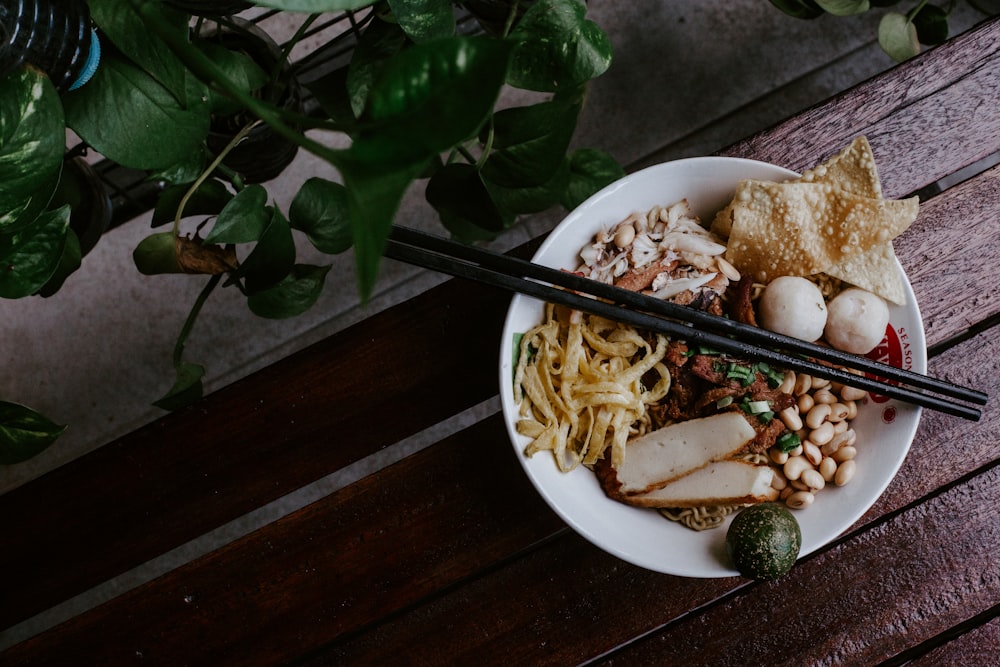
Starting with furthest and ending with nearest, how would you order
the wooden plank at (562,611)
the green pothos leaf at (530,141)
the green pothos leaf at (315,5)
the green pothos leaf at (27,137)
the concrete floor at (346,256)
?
1. the concrete floor at (346,256)
2. the wooden plank at (562,611)
3. the green pothos leaf at (530,141)
4. the green pothos leaf at (27,137)
5. the green pothos leaf at (315,5)

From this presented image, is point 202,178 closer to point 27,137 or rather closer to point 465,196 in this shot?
point 27,137

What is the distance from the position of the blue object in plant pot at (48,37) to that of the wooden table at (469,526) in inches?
16.9

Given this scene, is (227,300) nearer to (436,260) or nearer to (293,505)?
(293,505)

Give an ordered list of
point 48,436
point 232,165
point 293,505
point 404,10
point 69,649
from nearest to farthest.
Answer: point 404,10 < point 48,436 < point 69,649 < point 232,165 < point 293,505

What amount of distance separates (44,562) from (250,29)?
0.75 metres

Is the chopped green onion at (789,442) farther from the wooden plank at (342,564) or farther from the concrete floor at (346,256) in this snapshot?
the concrete floor at (346,256)

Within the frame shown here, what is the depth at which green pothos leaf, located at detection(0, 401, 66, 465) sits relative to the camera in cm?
87

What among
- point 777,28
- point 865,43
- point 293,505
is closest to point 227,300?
point 293,505

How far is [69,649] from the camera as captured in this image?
1.00 metres

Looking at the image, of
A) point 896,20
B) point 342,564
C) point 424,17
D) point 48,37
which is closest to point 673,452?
point 342,564

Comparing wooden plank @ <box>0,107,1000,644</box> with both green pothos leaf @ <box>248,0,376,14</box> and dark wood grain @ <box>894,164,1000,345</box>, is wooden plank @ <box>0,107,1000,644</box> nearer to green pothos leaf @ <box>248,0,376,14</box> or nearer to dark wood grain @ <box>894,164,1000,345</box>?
dark wood grain @ <box>894,164,1000,345</box>

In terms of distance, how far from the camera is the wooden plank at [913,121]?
39.8 inches

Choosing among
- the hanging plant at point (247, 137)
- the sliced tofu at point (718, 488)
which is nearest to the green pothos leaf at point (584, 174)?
the hanging plant at point (247, 137)

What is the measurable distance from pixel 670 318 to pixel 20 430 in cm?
75
